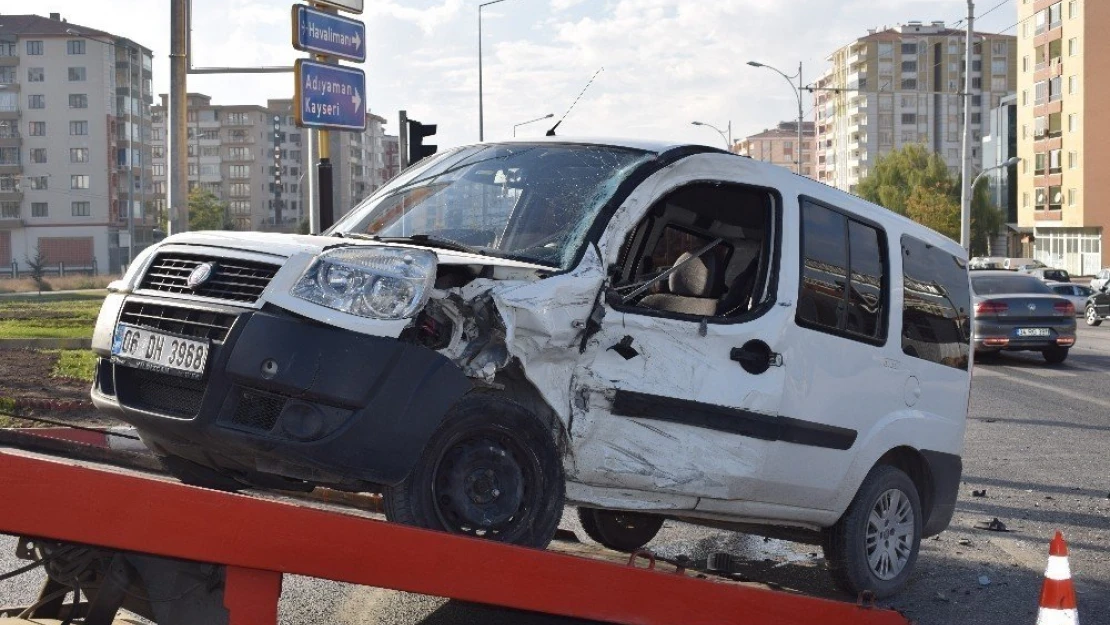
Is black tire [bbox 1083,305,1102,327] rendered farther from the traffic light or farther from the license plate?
the license plate

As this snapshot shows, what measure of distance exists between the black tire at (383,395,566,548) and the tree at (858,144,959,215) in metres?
99.2

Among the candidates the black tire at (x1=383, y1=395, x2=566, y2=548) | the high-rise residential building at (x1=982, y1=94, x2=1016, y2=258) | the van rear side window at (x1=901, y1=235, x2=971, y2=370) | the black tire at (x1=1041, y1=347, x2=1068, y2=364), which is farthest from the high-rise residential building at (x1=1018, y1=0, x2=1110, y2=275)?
the black tire at (x1=383, y1=395, x2=566, y2=548)

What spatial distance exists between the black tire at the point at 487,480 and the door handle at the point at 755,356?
3.16 feet

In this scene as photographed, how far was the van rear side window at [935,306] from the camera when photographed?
636 cm

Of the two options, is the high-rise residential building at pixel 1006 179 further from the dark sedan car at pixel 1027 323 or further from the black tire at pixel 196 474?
the black tire at pixel 196 474

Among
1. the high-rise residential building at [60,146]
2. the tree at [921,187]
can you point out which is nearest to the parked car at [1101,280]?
the tree at [921,187]

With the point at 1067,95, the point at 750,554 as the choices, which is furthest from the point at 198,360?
the point at 1067,95

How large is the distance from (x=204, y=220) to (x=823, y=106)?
3593 inches

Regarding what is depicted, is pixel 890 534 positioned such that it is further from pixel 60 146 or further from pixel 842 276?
pixel 60 146

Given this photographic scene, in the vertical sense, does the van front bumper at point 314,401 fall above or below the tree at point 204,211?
below

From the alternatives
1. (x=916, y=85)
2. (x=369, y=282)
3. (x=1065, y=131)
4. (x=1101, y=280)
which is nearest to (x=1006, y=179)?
(x=1065, y=131)

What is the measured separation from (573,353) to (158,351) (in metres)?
1.37

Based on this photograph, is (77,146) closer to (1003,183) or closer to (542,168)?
(1003,183)

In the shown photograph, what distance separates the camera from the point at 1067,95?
90312 mm
